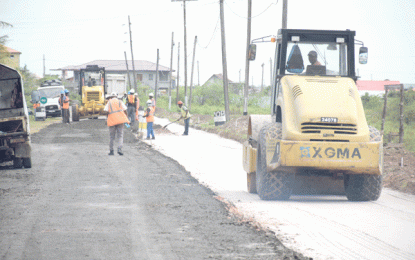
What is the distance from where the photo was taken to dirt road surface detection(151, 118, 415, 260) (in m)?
6.25

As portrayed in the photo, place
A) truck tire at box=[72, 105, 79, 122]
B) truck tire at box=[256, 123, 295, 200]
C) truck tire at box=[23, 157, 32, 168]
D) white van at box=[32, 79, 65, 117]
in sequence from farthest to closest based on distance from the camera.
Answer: white van at box=[32, 79, 65, 117] → truck tire at box=[72, 105, 79, 122] → truck tire at box=[23, 157, 32, 168] → truck tire at box=[256, 123, 295, 200]

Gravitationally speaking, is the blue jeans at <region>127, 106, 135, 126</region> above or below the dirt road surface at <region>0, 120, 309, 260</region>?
above

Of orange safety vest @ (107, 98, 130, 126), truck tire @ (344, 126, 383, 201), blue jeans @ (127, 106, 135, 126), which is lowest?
truck tire @ (344, 126, 383, 201)

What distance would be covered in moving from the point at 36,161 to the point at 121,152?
288 centimetres

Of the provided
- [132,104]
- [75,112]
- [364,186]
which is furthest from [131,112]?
[364,186]

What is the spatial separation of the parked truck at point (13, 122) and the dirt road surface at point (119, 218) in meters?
0.38

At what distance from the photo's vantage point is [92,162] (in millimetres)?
15219

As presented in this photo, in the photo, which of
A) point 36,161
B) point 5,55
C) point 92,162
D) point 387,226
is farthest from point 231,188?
point 5,55

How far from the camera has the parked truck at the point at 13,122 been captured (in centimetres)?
1381

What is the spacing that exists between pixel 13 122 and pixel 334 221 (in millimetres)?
9482

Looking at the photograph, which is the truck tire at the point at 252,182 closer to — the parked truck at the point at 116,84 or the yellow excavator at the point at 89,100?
the yellow excavator at the point at 89,100

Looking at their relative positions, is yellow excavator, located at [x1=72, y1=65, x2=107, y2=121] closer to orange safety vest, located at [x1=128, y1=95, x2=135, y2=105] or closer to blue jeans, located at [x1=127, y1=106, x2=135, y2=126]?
blue jeans, located at [x1=127, y1=106, x2=135, y2=126]

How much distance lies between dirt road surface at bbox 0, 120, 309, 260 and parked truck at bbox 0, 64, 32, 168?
0.38 m

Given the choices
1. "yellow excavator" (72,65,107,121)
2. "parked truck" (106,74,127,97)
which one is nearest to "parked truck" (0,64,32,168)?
"yellow excavator" (72,65,107,121)
